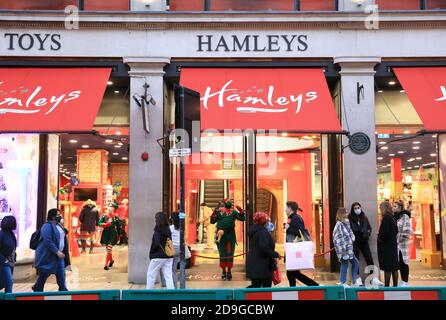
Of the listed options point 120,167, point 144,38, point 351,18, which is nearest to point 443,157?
point 351,18

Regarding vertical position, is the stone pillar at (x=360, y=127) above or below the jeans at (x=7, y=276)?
above

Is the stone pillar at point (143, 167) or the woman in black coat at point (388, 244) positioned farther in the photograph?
the stone pillar at point (143, 167)

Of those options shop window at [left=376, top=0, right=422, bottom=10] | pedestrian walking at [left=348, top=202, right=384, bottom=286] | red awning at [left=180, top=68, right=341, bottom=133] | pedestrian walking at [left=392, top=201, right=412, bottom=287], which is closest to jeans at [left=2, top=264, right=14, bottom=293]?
red awning at [left=180, top=68, right=341, bottom=133]

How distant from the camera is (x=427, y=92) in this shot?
1123 centimetres

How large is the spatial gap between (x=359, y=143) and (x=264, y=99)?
2397 millimetres

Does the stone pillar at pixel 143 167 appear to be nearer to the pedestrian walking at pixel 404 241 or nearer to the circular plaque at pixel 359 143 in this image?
the circular plaque at pixel 359 143

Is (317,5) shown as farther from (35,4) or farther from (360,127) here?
(35,4)

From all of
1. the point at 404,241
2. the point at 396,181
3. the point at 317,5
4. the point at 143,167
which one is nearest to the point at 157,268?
the point at 143,167

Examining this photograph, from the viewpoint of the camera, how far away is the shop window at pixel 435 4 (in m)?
12.2

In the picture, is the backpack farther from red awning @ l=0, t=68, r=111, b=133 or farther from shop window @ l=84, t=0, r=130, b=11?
shop window @ l=84, t=0, r=130, b=11

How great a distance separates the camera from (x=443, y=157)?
13.1 meters

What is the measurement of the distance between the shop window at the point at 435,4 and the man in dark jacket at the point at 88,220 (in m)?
12.1

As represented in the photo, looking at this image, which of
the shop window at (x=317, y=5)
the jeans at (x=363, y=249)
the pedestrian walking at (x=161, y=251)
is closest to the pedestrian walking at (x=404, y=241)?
the jeans at (x=363, y=249)

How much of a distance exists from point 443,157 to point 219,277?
21.2 feet
